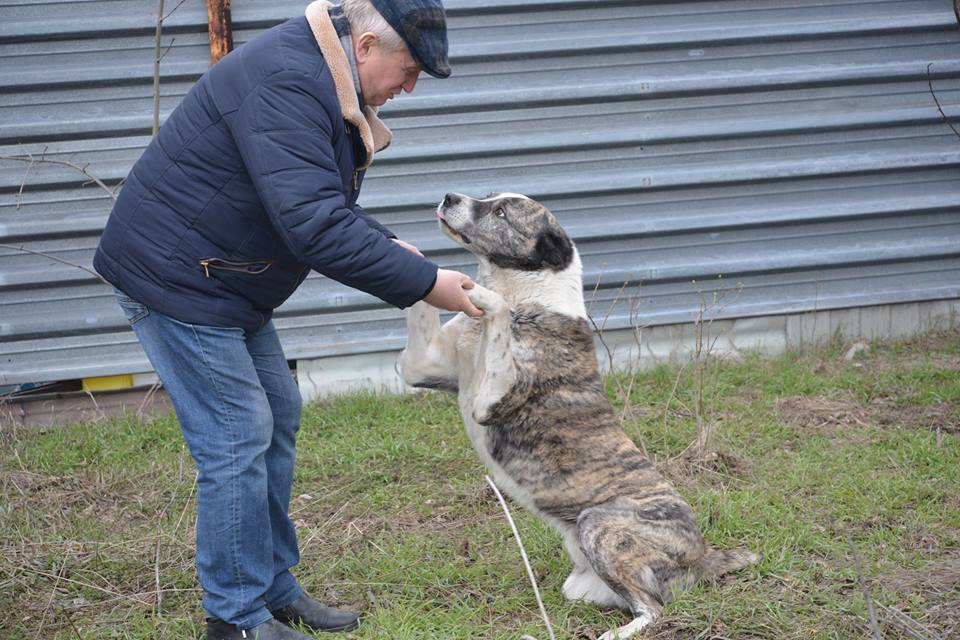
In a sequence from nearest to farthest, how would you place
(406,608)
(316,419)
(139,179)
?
(139,179), (406,608), (316,419)

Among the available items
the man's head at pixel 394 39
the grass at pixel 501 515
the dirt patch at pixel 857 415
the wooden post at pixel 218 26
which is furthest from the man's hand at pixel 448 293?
the wooden post at pixel 218 26

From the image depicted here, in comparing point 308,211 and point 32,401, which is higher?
point 308,211

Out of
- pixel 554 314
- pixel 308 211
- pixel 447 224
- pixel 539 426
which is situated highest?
pixel 308 211

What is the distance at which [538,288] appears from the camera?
4.15 metres

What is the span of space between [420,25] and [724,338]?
14.7ft

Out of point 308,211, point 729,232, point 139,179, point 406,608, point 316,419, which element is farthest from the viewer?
point 729,232

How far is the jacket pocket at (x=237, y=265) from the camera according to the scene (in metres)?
3.23

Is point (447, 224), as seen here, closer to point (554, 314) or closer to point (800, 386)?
point (554, 314)

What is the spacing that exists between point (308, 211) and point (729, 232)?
4635 millimetres

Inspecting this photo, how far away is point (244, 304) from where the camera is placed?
132 inches

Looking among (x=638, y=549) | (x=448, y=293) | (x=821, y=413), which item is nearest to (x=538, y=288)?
(x=448, y=293)

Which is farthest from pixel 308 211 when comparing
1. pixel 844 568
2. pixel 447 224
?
pixel 844 568

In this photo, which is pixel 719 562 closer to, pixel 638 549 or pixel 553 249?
pixel 638 549

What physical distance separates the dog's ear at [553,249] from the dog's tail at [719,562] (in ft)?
4.33
